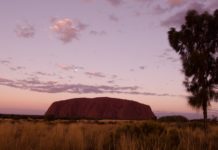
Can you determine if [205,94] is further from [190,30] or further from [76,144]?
[76,144]

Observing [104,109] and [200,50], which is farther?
[104,109]

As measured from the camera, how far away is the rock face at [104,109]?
130625mm

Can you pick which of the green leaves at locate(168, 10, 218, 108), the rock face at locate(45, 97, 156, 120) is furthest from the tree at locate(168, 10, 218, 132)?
the rock face at locate(45, 97, 156, 120)

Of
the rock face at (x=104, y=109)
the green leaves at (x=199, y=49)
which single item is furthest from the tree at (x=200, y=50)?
the rock face at (x=104, y=109)

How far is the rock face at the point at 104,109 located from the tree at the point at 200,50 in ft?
332

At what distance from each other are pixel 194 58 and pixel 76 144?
18.9 m

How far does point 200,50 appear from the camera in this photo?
2634 cm

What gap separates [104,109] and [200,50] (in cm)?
10837

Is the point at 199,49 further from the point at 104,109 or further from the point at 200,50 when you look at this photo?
the point at 104,109

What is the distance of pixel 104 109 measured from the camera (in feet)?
437

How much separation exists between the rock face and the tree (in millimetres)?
101105

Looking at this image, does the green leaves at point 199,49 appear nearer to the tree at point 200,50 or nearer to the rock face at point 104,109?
the tree at point 200,50

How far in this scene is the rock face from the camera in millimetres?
130625

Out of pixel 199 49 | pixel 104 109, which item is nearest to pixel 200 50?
pixel 199 49
